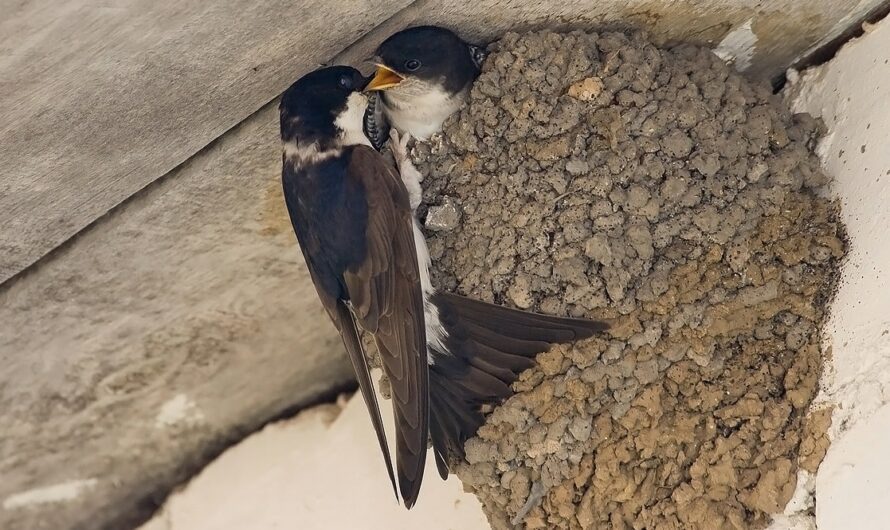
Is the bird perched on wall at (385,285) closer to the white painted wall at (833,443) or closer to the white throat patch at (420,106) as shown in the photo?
the white throat patch at (420,106)

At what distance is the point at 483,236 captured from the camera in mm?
3074

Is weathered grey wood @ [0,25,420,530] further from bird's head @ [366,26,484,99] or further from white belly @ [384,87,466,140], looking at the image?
white belly @ [384,87,466,140]

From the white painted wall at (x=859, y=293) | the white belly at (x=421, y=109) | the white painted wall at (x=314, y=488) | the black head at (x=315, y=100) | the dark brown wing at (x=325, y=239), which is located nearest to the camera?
the white painted wall at (x=859, y=293)

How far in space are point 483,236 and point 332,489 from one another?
1.04 metres

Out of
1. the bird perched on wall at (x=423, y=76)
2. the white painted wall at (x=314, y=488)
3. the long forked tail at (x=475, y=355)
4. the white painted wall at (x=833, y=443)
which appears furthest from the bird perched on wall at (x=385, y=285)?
the white painted wall at (x=833, y=443)

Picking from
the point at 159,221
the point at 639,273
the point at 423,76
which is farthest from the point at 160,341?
the point at 639,273

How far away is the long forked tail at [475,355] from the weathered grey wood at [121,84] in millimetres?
730

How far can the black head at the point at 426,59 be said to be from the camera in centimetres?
292

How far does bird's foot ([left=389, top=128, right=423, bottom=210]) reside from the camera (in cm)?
313

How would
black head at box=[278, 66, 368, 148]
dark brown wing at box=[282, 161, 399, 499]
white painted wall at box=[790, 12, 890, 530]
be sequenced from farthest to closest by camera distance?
dark brown wing at box=[282, 161, 399, 499] < black head at box=[278, 66, 368, 148] < white painted wall at box=[790, 12, 890, 530]

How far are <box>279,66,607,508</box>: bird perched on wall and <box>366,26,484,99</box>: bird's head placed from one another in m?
0.09

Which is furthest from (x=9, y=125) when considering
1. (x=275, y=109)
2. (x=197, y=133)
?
(x=275, y=109)

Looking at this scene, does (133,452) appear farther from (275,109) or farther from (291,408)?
(275,109)

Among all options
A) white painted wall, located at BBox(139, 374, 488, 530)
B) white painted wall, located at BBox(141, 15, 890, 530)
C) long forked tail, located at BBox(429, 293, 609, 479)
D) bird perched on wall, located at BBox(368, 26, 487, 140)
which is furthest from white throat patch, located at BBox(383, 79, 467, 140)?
white painted wall, located at BBox(139, 374, 488, 530)
